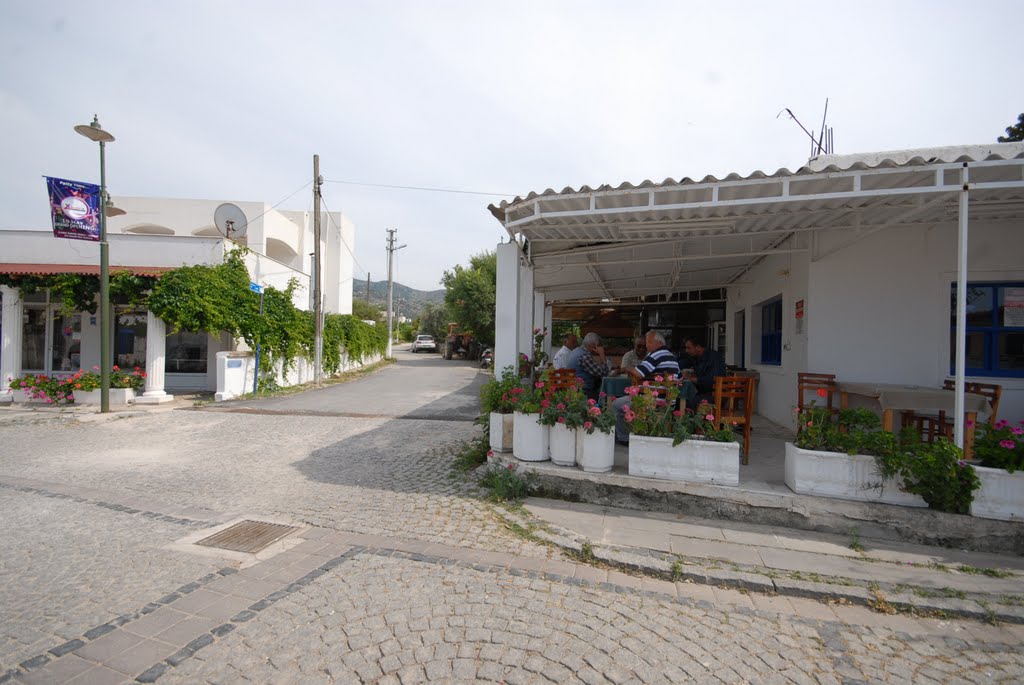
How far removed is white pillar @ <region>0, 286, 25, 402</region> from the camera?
13.3m

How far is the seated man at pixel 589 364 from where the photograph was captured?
7391 millimetres

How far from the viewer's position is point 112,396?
500 inches

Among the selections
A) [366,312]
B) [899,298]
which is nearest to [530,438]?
[899,298]

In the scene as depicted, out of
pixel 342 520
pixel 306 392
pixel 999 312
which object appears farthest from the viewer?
pixel 306 392

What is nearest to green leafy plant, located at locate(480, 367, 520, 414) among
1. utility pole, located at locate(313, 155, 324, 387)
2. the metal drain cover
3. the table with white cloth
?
the metal drain cover

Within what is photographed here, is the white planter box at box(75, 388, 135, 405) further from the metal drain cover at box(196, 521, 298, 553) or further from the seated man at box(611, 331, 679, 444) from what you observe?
the seated man at box(611, 331, 679, 444)

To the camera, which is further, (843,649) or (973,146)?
(973,146)

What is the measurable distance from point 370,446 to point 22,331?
1252 cm

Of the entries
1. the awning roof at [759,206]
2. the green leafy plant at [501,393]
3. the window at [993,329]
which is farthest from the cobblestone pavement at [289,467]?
the window at [993,329]

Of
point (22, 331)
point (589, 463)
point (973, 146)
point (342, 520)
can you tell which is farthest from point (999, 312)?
point (22, 331)

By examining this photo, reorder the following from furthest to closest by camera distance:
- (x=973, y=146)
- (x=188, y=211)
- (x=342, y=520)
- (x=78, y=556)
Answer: (x=188, y=211) → (x=973, y=146) → (x=342, y=520) → (x=78, y=556)

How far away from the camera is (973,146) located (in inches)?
274

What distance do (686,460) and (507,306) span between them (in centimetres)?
267

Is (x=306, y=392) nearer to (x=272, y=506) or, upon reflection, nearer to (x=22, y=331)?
(x=22, y=331)
